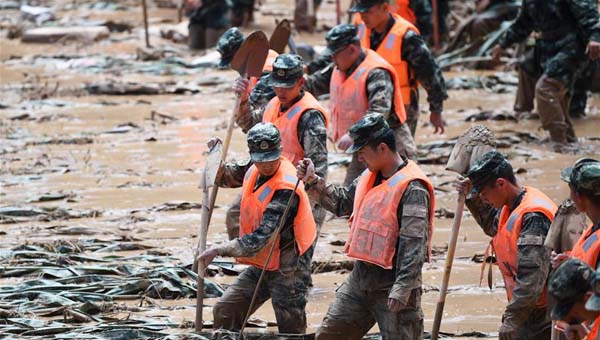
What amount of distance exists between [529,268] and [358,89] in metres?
3.45

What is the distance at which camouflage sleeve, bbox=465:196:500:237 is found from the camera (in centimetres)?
795

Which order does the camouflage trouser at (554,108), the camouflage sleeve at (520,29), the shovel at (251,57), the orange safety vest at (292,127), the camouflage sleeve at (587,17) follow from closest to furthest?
the orange safety vest at (292,127) < the shovel at (251,57) < the camouflage sleeve at (587,17) < the camouflage trouser at (554,108) < the camouflage sleeve at (520,29)

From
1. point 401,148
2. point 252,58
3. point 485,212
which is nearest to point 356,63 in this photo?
point 401,148

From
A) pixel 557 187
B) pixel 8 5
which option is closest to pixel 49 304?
pixel 557 187

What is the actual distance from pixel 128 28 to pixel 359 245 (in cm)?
1863

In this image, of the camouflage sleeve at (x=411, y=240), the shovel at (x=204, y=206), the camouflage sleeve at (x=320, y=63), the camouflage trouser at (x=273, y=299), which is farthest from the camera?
the camouflage sleeve at (x=320, y=63)

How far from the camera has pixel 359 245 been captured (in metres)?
7.75

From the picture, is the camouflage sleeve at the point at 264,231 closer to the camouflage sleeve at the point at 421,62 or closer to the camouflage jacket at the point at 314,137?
the camouflage jacket at the point at 314,137

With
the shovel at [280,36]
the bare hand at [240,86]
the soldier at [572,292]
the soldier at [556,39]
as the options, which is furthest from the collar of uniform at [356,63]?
the soldier at [572,292]

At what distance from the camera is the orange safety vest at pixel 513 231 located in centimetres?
752

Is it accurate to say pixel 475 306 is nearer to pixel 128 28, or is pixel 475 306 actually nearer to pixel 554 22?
pixel 554 22

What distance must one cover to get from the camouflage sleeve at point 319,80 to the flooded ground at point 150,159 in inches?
44.6

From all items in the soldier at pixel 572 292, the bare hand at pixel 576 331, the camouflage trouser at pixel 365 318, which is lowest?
the camouflage trouser at pixel 365 318

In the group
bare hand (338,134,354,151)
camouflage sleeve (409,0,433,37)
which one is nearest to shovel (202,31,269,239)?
bare hand (338,134,354,151)
